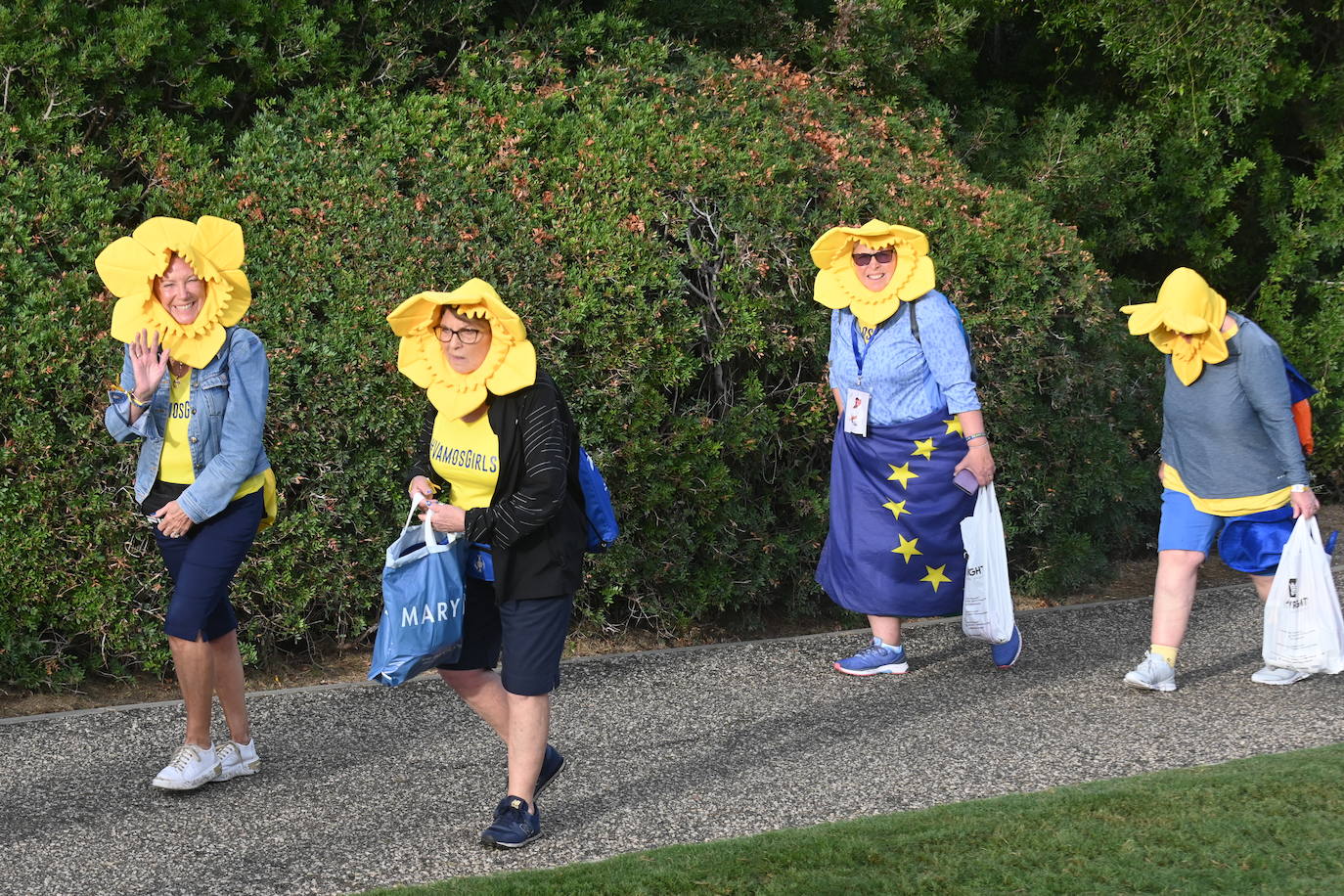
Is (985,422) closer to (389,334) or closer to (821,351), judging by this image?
(821,351)

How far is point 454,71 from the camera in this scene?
26.8ft

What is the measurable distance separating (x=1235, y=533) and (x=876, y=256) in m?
1.84

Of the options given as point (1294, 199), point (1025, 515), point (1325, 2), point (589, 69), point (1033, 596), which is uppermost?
point (1325, 2)

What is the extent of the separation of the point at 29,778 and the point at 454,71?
14.9 feet

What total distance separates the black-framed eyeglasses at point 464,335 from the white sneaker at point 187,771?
5.61 ft

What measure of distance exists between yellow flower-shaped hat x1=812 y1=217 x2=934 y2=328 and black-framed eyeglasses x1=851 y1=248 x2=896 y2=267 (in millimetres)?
26

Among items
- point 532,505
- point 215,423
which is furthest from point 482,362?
point 215,423

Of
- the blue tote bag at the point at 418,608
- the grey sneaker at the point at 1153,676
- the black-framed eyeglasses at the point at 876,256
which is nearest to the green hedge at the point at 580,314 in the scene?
the black-framed eyeglasses at the point at 876,256

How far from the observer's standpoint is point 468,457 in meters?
4.36

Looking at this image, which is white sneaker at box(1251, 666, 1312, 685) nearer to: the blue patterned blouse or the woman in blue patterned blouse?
the woman in blue patterned blouse

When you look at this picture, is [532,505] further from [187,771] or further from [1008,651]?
[1008,651]

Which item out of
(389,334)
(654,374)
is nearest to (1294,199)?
(654,374)

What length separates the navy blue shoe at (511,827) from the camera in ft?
14.5

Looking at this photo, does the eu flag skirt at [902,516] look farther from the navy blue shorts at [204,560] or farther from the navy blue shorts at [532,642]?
the navy blue shorts at [204,560]
